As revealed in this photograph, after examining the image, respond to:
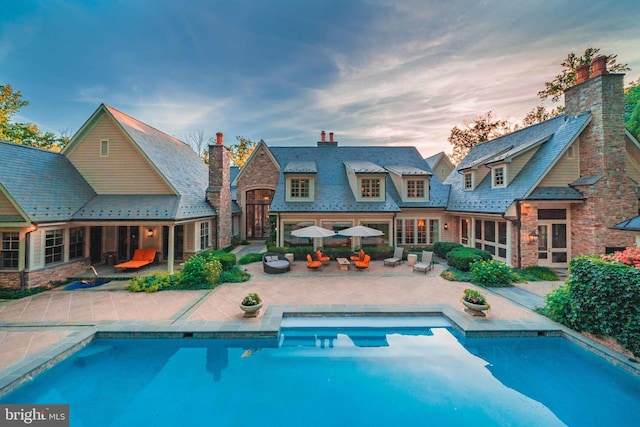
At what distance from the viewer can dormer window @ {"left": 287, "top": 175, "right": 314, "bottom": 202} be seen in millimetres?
16969

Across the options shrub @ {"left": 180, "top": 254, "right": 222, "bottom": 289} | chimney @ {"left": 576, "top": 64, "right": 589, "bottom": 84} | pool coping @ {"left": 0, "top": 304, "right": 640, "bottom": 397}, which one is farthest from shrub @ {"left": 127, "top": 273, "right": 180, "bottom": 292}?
chimney @ {"left": 576, "top": 64, "right": 589, "bottom": 84}

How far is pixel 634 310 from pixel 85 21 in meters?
24.2

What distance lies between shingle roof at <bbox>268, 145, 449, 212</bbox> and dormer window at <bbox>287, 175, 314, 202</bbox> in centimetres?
41

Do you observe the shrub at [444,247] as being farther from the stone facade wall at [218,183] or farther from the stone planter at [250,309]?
the stone facade wall at [218,183]

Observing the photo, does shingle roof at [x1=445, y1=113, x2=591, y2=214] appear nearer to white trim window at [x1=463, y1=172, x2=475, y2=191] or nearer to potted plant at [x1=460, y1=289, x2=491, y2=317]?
white trim window at [x1=463, y1=172, x2=475, y2=191]

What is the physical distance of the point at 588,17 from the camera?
12227mm

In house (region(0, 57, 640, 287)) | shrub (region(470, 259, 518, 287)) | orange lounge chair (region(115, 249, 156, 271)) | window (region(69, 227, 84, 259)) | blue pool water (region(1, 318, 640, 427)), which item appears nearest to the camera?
blue pool water (region(1, 318, 640, 427))

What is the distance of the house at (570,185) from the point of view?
1193 centimetres

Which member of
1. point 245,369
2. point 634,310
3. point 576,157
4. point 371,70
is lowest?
point 245,369

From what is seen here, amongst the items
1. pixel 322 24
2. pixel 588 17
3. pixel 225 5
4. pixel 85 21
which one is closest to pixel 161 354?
pixel 225 5

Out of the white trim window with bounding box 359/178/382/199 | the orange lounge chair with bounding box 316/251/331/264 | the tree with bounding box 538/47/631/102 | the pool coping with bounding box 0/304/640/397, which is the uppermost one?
the tree with bounding box 538/47/631/102

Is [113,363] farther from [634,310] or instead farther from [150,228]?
[634,310]

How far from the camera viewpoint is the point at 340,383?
5.38 metres

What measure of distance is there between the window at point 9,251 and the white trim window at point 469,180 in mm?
23953
